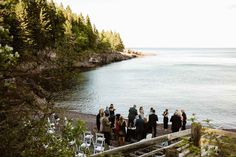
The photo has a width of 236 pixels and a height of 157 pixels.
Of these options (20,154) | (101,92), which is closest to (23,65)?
(20,154)

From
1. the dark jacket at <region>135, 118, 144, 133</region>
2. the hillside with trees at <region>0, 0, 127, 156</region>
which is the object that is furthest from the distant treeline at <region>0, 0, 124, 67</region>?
the dark jacket at <region>135, 118, 144, 133</region>

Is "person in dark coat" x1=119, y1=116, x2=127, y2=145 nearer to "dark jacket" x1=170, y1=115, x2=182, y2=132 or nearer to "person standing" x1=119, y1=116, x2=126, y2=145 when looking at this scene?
"person standing" x1=119, y1=116, x2=126, y2=145

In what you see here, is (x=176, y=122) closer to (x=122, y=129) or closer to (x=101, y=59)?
(x=122, y=129)

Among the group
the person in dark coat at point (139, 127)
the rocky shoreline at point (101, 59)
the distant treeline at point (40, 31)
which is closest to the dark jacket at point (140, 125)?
the person in dark coat at point (139, 127)

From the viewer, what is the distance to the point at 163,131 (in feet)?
70.9

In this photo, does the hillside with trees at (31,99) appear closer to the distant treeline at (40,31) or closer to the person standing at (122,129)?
the distant treeline at (40,31)

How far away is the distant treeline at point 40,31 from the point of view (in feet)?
16.8

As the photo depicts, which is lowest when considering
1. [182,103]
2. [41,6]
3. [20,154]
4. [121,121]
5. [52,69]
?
[182,103]

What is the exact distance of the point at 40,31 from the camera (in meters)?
61.4

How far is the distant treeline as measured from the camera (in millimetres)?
5110

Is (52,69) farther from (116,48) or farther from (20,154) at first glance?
(116,48)

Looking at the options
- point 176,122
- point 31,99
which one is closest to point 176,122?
point 176,122

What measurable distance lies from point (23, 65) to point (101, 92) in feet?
153

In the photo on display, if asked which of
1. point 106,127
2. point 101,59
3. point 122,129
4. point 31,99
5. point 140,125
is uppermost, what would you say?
point 31,99
